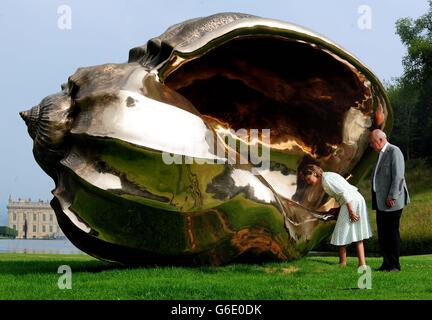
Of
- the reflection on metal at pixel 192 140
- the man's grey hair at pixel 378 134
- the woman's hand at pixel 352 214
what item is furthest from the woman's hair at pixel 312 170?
the man's grey hair at pixel 378 134

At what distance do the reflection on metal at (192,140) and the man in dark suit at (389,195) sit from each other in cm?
108

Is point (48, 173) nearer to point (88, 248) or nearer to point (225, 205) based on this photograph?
point (88, 248)

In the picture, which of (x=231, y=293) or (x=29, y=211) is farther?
(x=29, y=211)

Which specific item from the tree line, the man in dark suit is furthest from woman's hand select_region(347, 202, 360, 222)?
the tree line

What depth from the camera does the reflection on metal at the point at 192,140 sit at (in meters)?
6.72

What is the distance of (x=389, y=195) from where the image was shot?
7.54m

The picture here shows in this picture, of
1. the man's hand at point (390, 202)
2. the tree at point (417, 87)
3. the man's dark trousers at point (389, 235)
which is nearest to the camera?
the man's hand at point (390, 202)

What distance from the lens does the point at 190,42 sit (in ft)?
23.8

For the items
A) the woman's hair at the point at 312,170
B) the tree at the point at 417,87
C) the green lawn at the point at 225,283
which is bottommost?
the green lawn at the point at 225,283

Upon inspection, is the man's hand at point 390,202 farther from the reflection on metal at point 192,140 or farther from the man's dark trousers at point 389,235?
the reflection on metal at point 192,140

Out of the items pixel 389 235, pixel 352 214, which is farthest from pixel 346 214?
pixel 389 235

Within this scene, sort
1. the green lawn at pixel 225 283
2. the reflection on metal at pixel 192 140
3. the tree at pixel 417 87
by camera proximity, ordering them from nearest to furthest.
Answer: the green lawn at pixel 225 283 → the reflection on metal at pixel 192 140 → the tree at pixel 417 87

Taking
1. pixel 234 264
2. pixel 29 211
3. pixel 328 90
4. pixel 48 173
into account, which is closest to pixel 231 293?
pixel 234 264

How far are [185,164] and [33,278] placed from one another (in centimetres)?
225
